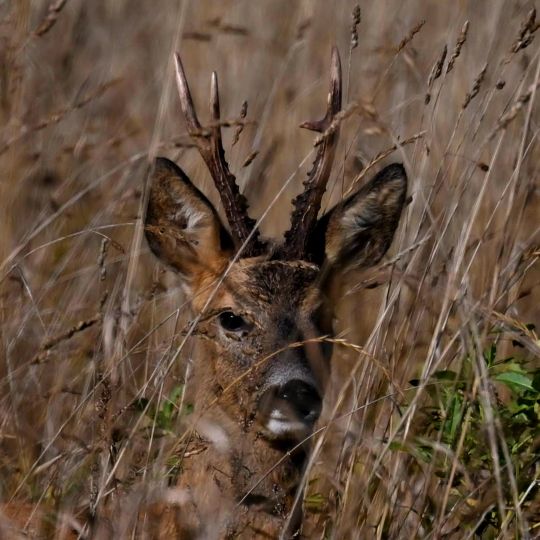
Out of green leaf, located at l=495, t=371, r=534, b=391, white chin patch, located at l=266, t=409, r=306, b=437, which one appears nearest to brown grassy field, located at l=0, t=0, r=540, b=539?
green leaf, located at l=495, t=371, r=534, b=391

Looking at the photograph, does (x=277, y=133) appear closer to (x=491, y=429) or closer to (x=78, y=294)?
(x=78, y=294)

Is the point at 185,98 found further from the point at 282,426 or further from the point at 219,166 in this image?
the point at 282,426

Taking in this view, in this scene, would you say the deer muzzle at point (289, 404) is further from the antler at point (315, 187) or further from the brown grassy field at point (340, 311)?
the antler at point (315, 187)

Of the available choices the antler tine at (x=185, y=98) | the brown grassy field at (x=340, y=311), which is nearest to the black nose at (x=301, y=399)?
the brown grassy field at (x=340, y=311)

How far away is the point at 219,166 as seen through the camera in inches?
173

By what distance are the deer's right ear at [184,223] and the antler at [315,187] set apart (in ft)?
0.80

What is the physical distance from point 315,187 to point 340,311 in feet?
2.97

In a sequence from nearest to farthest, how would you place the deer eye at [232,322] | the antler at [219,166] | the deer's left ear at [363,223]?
1. the antler at [219,166]
2. the deer eye at [232,322]
3. the deer's left ear at [363,223]

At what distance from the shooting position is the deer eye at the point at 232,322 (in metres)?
4.48

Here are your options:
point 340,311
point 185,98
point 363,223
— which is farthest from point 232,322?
point 340,311

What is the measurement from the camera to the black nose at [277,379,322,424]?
4.11 metres

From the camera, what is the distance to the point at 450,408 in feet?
12.5

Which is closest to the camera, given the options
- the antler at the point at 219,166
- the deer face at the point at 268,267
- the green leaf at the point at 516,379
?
the green leaf at the point at 516,379

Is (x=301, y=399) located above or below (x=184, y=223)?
below
